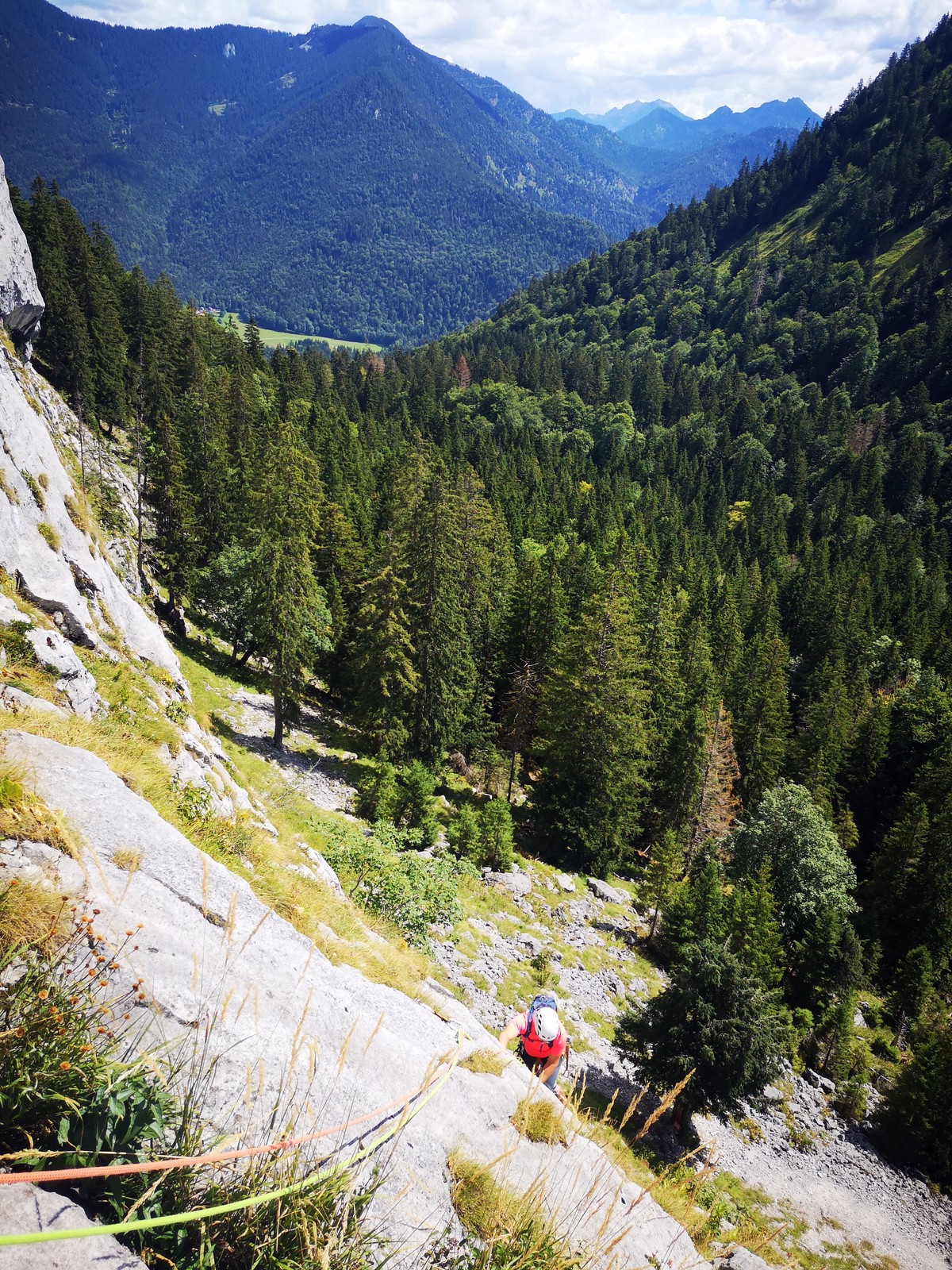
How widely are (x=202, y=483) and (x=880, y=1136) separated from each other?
2012 inches

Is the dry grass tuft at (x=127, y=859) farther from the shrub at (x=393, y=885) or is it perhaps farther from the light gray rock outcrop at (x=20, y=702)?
the shrub at (x=393, y=885)

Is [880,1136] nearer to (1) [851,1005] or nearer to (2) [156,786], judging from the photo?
(1) [851,1005]

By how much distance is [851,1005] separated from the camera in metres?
27.6

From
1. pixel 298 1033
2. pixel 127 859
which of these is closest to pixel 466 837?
pixel 127 859

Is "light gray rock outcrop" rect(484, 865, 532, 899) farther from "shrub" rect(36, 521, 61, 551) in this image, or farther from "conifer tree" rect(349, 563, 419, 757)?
"shrub" rect(36, 521, 61, 551)

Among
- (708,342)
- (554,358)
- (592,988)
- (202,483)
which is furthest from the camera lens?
(708,342)

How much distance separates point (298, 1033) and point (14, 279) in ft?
111

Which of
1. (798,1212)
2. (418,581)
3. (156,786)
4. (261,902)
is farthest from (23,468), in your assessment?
(798,1212)

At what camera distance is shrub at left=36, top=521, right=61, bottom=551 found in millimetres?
14416

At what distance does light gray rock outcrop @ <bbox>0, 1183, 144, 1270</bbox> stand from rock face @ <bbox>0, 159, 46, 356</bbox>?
32.5 m

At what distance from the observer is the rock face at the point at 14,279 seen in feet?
84.7

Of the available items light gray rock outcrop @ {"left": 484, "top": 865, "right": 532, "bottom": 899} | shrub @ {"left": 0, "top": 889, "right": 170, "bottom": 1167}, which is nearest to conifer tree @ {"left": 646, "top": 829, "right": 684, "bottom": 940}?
light gray rock outcrop @ {"left": 484, "top": 865, "right": 532, "bottom": 899}

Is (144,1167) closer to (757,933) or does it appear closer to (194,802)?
(194,802)

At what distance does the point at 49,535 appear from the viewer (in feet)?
48.5
